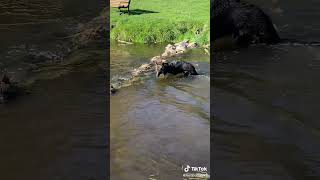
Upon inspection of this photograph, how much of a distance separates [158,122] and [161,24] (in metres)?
2.74

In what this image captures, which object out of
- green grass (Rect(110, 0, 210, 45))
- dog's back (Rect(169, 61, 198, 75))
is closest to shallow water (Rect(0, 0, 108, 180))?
green grass (Rect(110, 0, 210, 45))

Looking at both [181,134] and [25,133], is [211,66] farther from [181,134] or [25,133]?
[25,133]

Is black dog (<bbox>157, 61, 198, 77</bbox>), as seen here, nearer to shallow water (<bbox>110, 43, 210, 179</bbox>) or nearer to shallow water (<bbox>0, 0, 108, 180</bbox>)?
shallow water (<bbox>110, 43, 210, 179</bbox>)

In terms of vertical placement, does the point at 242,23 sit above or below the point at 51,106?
above

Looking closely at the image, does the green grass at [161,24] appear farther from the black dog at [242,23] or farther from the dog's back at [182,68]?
the black dog at [242,23]

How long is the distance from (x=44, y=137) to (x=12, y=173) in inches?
34.4

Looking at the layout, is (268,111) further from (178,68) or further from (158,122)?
(178,68)

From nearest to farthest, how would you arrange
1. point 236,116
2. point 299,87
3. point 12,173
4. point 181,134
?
point 12,173 → point 181,134 → point 236,116 → point 299,87

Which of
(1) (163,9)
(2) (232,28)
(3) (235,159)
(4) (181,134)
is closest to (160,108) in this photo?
(4) (181,134)

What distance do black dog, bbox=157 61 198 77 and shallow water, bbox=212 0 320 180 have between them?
44 cm

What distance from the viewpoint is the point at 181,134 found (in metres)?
5.60

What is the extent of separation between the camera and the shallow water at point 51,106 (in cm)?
527

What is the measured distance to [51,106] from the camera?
6750 mm

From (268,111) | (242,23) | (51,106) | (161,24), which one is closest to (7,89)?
(51,106)
